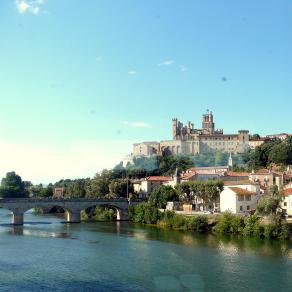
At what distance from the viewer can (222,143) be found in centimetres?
15100

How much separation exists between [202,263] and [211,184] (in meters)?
29.1

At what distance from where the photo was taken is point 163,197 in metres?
67.8

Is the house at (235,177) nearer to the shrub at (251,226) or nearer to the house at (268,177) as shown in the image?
the house at (268,177)

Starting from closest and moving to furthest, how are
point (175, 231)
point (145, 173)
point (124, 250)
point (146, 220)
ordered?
point (124, 250) < point (175, 231) < point (146, 220) < point (145, 173)

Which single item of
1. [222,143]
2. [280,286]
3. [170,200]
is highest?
[222,143]

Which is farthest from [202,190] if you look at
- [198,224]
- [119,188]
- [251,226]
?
[119,188]

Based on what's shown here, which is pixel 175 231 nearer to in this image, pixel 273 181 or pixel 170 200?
pixel 170 200

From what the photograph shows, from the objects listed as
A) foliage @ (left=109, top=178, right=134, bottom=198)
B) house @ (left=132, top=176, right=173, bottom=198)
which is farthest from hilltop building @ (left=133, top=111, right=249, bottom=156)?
foliage @ (left=109, top=178, right=134, bottom=198)

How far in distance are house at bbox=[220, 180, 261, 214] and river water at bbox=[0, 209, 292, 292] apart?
7.53 metres

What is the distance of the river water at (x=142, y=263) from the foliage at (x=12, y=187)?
51980 millimetres

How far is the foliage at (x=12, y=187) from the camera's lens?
102 m

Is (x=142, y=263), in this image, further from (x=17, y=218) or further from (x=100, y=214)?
(x=100, y=214)

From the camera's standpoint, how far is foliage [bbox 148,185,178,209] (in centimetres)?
6769

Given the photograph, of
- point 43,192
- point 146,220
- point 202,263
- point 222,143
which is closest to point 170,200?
point 146,220
